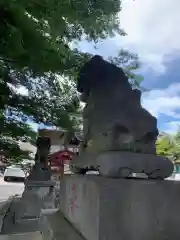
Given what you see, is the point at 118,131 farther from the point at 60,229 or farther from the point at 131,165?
the point at 60,229

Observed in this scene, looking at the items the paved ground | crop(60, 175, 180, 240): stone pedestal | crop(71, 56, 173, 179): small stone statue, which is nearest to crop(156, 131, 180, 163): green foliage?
the paved ground

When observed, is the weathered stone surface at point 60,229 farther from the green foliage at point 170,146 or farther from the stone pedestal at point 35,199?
the green foliage at point 170,146

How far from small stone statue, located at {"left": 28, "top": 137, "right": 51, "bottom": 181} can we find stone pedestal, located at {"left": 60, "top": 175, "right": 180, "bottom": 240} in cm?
702

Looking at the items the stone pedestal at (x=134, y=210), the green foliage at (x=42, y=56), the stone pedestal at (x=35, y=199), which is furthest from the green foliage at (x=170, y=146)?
the stone pedestal at (x=134, y=210)

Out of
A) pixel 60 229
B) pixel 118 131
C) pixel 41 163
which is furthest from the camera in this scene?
pixel 41 163

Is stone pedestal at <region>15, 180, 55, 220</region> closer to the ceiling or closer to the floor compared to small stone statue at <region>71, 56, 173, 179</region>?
closer to the floor

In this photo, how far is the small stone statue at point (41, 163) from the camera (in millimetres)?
8828

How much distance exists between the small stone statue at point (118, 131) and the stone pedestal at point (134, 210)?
0.17 m

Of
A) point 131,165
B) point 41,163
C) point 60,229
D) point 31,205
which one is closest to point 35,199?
point 31,205

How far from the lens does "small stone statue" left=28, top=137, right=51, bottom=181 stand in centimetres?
883

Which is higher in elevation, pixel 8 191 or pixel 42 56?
pixel 42 56

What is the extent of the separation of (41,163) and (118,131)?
288 inches

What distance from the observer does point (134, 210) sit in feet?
6.20

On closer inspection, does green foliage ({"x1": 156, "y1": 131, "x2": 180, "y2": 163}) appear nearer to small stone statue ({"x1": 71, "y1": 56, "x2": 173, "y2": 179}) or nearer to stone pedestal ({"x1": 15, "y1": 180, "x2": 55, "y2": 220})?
stone pedestal ({"x1": 15, "y1": 180, "x2": 55, "y2": 220})
